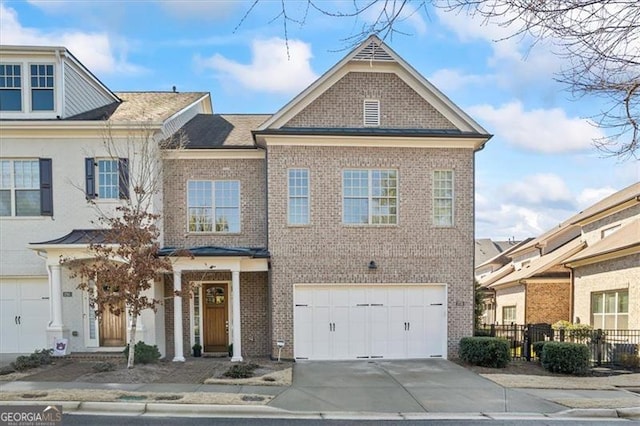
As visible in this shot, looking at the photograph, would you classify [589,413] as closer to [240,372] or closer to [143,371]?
[240,372]

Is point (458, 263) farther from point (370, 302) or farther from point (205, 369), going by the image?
point (205, 369)

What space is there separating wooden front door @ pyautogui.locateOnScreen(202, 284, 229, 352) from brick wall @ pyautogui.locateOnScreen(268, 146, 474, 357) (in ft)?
7.59

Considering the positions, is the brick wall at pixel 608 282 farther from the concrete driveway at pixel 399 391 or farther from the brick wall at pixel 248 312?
the brick wall at pixel 248 312

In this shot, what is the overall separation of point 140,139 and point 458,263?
11433 mm

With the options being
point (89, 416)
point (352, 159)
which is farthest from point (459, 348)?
point (89, 416)

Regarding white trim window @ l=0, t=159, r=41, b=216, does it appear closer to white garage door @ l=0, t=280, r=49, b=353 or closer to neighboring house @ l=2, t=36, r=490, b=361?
neighboring house @ l=2, t=36, r=490, b=361

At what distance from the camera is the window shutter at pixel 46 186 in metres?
14.8

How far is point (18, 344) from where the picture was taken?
14992mm

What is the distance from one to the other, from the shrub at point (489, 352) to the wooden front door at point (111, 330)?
37.1ft

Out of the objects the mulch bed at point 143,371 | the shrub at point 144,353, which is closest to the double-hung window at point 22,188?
the mulch bed at point 143,371

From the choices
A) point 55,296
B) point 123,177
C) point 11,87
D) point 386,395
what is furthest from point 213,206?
point 386,395
